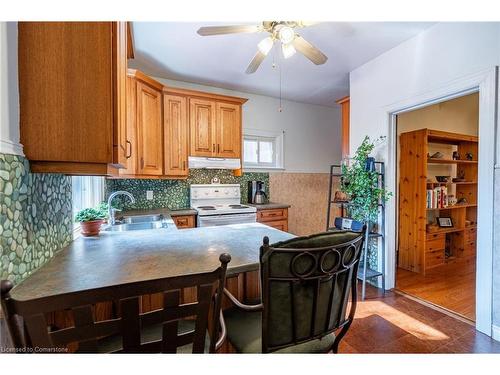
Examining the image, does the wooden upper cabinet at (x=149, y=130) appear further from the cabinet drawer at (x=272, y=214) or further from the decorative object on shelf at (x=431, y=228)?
the decorative object on shelf at (x=431, y=228)

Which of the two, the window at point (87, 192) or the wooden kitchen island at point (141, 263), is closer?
the wooden kitchen island at point (141, 263)

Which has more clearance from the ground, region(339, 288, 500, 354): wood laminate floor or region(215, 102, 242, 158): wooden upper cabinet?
region(215, 102, 242, 158): wooden upper cabinet

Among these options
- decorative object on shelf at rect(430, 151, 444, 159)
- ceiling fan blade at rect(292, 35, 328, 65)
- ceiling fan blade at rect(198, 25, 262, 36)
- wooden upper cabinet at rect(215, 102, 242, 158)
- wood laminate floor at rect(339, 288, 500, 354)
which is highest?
ceiling fan blade at rect(198, 25, 262, 36)

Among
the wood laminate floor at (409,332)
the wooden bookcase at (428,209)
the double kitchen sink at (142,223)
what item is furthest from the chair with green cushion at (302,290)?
the wooden bookcase at (428,209)

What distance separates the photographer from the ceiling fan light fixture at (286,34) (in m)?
1.66

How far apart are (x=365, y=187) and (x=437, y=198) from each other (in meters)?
1.59

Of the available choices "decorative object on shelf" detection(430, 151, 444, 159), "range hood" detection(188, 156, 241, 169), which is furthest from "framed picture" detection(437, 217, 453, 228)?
"range hood" detection(188, 156, 241, 169)

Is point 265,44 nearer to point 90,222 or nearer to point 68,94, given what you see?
point 68,94

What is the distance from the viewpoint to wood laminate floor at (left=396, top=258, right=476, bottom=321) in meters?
2.29

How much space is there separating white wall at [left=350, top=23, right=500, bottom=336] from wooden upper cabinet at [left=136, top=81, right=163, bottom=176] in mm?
2441

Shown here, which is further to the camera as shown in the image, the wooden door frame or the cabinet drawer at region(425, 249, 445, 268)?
the cabinet drawer at region(425, 249, 445, 268)

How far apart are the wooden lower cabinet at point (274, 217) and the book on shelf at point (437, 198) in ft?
6.36

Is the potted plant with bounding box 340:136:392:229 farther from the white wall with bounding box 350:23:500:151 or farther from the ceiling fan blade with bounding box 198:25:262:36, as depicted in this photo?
the ceiling fan blade with bounding box 198:25:262:36

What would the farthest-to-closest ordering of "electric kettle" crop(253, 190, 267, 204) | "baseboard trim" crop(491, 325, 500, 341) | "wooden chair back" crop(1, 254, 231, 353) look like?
1. "electric kettle" crop(253, 190, 267, 204)
2. "baseboard trim" crop(491, 325, 500, 341)
3. "wooden chair back" crop(1, 254, 231, 353)
